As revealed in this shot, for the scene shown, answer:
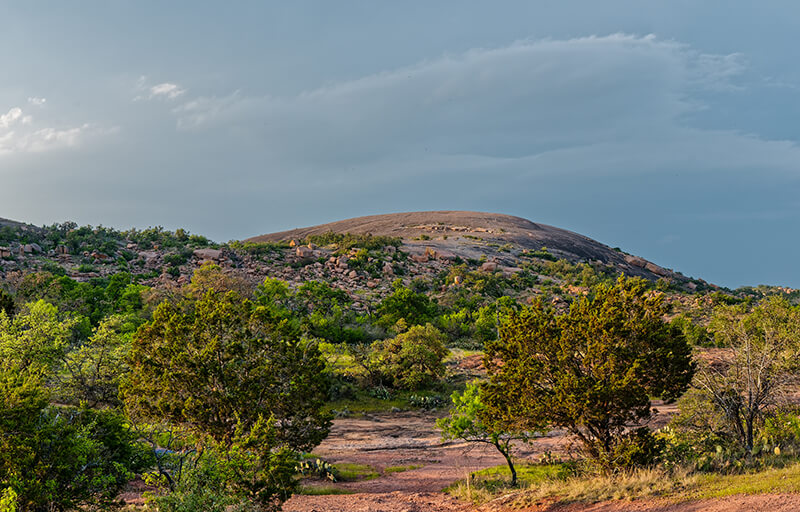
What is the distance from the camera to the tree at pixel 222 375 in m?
16.2

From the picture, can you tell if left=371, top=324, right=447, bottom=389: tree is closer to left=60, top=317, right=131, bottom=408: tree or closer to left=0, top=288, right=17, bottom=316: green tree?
left=60, top=317, right=131, bottom=408: tree

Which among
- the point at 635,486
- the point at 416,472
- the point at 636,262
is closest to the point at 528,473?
the point at 416,472

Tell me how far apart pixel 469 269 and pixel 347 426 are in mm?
63541

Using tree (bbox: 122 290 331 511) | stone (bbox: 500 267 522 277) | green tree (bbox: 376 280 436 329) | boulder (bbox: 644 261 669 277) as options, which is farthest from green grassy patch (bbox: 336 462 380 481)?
boulder (bbox: 644 261 669 277)

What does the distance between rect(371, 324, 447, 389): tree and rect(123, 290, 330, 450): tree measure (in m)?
23.1

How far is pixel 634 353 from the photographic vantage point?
17750 millimetres

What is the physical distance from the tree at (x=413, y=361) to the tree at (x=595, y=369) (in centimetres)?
2175

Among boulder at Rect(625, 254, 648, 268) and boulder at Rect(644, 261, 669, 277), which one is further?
boulder at Rect(625, 254, 648, 268)

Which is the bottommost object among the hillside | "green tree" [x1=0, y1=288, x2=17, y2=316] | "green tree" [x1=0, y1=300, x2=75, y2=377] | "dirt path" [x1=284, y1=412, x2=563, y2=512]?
"dirt path" [x1=284, y1=412, x2=563, y2=512]

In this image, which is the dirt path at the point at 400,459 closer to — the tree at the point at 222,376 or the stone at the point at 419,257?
the tree at the point at 222,376

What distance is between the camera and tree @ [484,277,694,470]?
56.5 feet

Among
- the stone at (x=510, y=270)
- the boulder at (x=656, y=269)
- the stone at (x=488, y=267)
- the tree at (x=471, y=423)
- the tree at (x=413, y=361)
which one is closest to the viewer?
the tree at (x=471, y=423)

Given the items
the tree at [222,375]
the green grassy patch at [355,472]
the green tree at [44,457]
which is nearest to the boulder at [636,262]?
the green grassy patch at [355,472]

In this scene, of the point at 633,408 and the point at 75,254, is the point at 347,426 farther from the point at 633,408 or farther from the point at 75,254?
the point at 75,254
